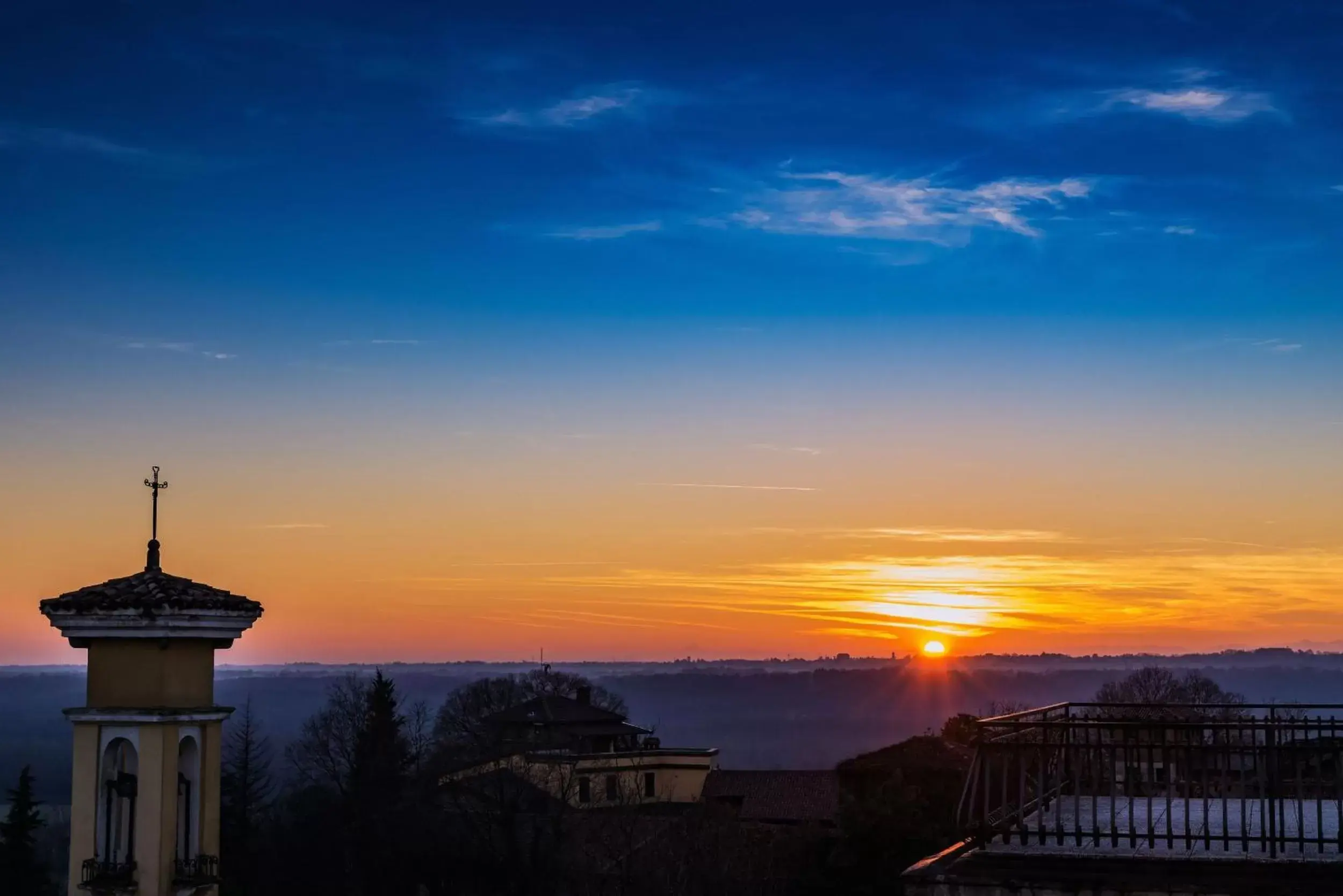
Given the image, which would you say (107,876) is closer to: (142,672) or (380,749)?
(142,672)

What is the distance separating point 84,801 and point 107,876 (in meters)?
0.61

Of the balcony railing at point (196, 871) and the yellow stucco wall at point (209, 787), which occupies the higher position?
the yellow stucco wall at point (209, 787)

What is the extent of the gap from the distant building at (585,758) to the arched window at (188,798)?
4190 cm

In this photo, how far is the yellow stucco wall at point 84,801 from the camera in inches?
456

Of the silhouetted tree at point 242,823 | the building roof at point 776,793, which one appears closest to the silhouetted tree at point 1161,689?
the building roof at point 776,793

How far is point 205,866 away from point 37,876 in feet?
169

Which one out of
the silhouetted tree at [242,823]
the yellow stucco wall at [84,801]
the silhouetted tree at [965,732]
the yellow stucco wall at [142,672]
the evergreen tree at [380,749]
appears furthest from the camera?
the evergreen tree at [380,749]

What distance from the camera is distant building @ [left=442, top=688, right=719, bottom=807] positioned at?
60094mm

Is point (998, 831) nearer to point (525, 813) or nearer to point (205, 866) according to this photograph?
point (205, 866)

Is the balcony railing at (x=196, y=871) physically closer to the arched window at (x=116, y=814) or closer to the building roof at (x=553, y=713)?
the arched window at (x=116, y=814)

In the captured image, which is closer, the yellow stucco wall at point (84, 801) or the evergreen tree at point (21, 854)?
the yellow stucco wall at point (84, 801)

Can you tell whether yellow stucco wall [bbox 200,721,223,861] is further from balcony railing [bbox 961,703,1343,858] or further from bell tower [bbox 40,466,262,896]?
balcony railing [bbox 961,703,1343,858]

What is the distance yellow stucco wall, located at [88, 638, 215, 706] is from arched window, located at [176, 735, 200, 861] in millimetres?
376

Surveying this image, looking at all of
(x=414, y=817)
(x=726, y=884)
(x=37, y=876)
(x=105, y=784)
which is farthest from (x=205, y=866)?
(x=37, y=876)
